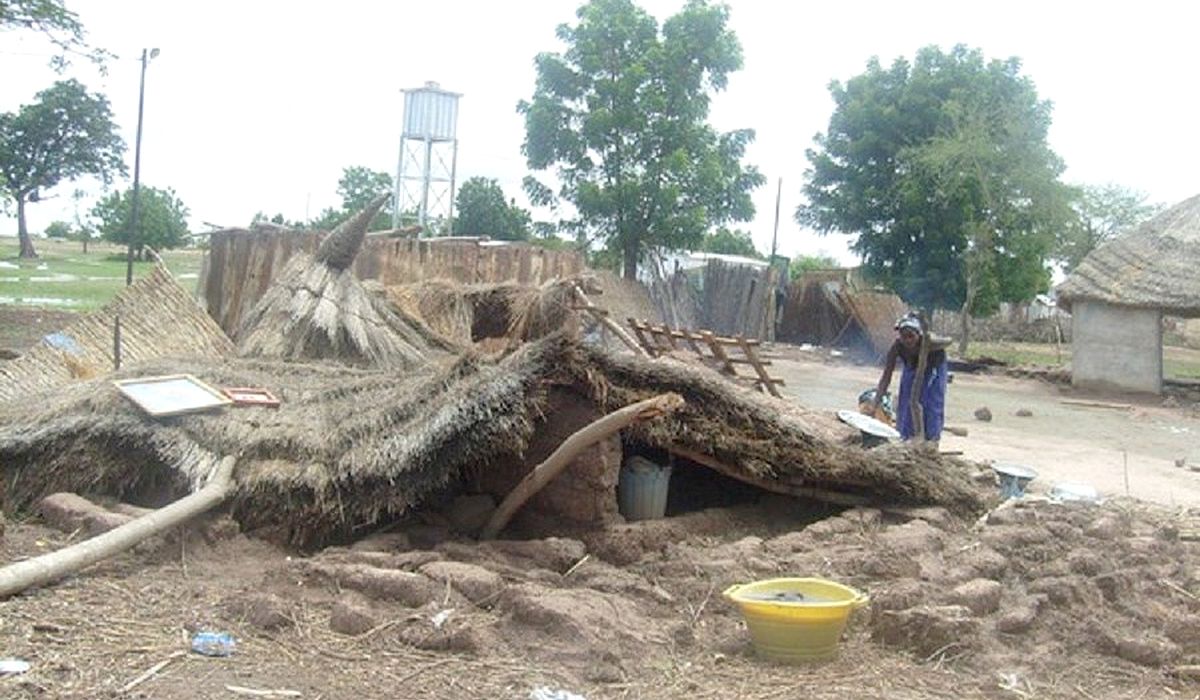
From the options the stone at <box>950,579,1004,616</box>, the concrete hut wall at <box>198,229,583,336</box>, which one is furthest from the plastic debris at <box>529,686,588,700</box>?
the concrete hut wall at <box>198,229,583,336</box>

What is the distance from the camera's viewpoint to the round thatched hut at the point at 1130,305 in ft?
66.3

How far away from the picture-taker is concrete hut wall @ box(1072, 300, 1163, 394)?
66.9ft

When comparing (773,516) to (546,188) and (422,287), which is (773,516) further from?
(546,188)

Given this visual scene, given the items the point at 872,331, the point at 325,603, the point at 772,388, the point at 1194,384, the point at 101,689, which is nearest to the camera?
the point at 101,689

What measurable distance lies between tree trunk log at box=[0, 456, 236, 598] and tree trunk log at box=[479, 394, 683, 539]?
58.0 inches

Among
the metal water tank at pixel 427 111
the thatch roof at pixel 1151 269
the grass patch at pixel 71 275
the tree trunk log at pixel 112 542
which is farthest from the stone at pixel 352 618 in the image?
the metal water tank at pixel 427 111

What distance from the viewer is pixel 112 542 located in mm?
5461

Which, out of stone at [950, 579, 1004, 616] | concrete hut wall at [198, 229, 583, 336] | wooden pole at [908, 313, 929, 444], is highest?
concrete hut wall at [198, 229, 583, 336]

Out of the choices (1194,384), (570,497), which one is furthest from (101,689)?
(1194,384)

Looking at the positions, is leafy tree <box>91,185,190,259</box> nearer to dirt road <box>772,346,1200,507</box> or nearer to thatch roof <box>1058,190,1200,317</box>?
dirt road <box>772,346,1200,507</box>

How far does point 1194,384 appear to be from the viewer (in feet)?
70.5

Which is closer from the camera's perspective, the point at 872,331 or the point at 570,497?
the point at 570,497

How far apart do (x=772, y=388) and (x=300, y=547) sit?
19.6ft

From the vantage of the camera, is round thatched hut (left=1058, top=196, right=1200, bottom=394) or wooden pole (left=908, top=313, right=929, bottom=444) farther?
round thatched hut (left=1058, top=196, right=1200, bottom=394)
